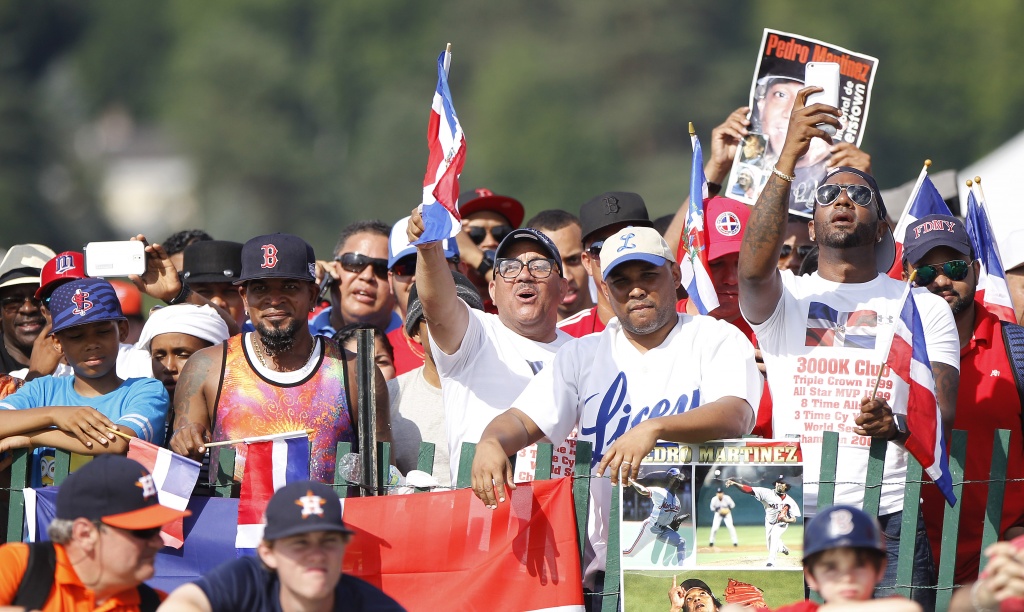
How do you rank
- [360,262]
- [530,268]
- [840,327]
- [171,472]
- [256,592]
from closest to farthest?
[256,592], [171,472], [840,327], [530,268], [360,262]

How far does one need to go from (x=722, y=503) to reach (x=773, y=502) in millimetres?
199

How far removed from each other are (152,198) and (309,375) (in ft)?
299

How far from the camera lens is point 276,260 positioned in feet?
24.8

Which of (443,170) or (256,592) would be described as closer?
(256,592)

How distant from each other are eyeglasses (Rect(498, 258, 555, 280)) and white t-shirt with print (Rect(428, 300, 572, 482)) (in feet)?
0.87

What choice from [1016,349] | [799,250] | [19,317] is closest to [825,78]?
[799,250]

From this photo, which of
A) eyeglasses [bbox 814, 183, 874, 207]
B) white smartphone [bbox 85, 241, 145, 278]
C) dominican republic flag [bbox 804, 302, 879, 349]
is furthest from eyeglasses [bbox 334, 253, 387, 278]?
dominican republic flag [bbox 804, 302, 879, 349]

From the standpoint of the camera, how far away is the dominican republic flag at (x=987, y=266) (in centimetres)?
871

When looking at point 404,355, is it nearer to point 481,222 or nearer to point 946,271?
point 481,222

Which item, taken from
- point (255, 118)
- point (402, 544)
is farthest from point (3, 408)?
point (255, 118)

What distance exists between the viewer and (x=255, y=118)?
76.1 meters

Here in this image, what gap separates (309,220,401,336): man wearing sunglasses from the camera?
31.7ft

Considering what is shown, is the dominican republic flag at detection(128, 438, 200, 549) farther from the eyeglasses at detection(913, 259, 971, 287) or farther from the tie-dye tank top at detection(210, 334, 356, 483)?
the eyeglasses at detection(913, 259, 971, 287)

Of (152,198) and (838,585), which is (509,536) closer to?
(838,585)
